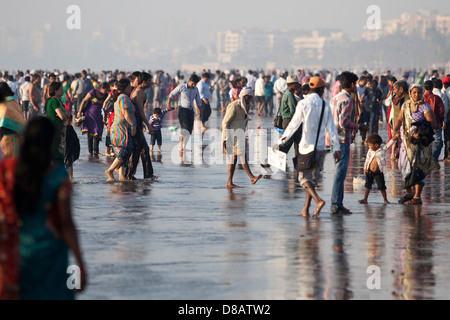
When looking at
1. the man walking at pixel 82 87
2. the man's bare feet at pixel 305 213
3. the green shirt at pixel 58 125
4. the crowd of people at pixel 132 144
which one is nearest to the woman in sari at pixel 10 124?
the crowd of people at pixel 132 144

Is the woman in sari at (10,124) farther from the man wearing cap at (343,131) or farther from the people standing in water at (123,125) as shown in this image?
the man wearing cap at (343,131)

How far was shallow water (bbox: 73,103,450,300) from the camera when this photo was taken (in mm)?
7926

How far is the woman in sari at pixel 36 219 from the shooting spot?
545 centimetres

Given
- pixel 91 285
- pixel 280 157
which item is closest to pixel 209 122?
pixel 280 157

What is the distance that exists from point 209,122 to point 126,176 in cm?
1785

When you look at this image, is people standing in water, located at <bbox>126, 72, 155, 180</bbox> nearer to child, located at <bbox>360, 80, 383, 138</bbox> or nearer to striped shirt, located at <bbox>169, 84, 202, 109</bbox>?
striped shirt, located at <bbox>169, 84, 202, 109</bbox>

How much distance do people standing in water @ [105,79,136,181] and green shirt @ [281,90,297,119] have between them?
259cm

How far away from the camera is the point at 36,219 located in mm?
5523

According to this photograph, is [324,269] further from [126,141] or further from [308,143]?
[126,141]

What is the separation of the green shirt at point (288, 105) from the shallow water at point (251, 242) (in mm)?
1168

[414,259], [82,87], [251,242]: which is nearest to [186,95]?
[251,242]

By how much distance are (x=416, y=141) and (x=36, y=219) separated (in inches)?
322

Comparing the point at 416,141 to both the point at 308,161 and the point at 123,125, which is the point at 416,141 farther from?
the point at 123,125

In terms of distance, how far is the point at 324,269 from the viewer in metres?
8.61
